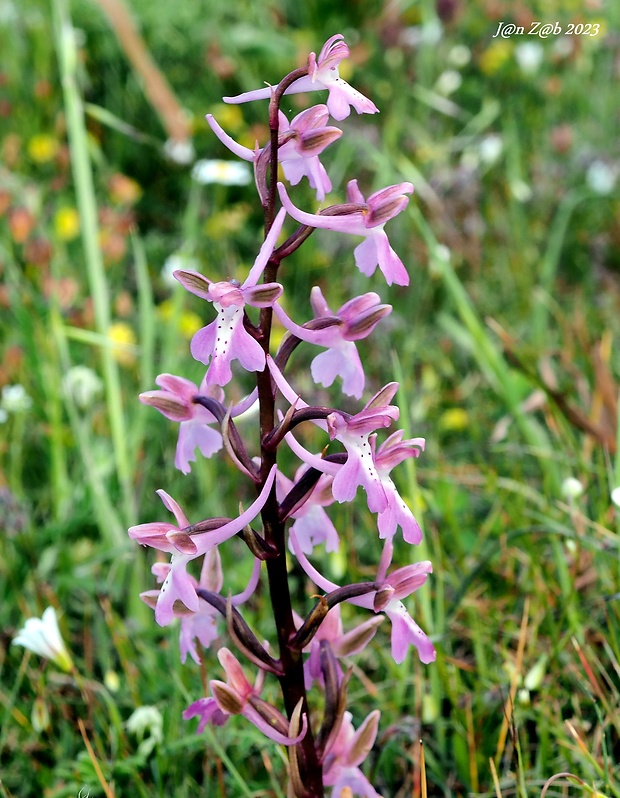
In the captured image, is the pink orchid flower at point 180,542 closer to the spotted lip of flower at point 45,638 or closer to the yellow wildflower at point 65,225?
the spotted lip of flower at point 45,638


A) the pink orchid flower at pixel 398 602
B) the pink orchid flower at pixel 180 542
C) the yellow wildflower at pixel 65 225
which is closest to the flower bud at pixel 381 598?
the pink orchid flower at pixel 398 602

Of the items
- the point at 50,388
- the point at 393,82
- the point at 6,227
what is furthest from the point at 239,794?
the point at 393,82

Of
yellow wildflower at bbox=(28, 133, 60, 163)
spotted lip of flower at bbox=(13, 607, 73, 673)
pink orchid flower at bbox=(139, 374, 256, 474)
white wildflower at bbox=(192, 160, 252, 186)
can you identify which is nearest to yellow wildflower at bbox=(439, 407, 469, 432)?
white wildflower at bbox=(192, 160, 252, 186)

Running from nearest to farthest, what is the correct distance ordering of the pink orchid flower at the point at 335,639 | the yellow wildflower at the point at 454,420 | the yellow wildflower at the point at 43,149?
the pink orchid flower at the point at 335,639
the yellow wildflower at the point at 454,420
the yellow wildflower at the point at 43,149

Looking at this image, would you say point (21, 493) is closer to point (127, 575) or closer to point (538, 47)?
point (127, 575)

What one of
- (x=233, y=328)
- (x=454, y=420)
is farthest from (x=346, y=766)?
(x=454, y=420)
